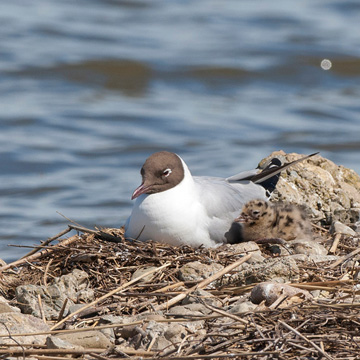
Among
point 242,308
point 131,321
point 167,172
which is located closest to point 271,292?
point 242,308

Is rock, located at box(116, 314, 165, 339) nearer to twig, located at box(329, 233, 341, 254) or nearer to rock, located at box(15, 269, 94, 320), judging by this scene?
rock, located at box(15, 269, 94, 320)

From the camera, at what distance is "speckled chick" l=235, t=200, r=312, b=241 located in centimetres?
608

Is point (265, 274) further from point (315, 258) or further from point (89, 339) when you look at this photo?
point (89, 339)

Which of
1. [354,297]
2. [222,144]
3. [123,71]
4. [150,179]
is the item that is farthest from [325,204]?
[123,71]

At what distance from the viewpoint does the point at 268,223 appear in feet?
20.1

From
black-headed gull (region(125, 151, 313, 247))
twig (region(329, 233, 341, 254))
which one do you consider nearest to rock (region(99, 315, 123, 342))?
black-headed gull (region(125, 151, 313, 247))

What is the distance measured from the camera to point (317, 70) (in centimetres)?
1734

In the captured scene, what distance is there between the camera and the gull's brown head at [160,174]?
6.00 metres

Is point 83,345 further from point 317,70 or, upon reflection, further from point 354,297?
point 317,70

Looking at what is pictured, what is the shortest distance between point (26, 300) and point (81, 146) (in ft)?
27.1

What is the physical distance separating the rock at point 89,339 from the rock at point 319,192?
307 cm

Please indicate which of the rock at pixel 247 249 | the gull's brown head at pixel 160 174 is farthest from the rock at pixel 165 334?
the gull's brown head at pixel 160 174

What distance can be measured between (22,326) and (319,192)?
11.2 ft

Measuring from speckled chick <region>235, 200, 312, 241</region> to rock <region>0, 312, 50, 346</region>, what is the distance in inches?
78.1
